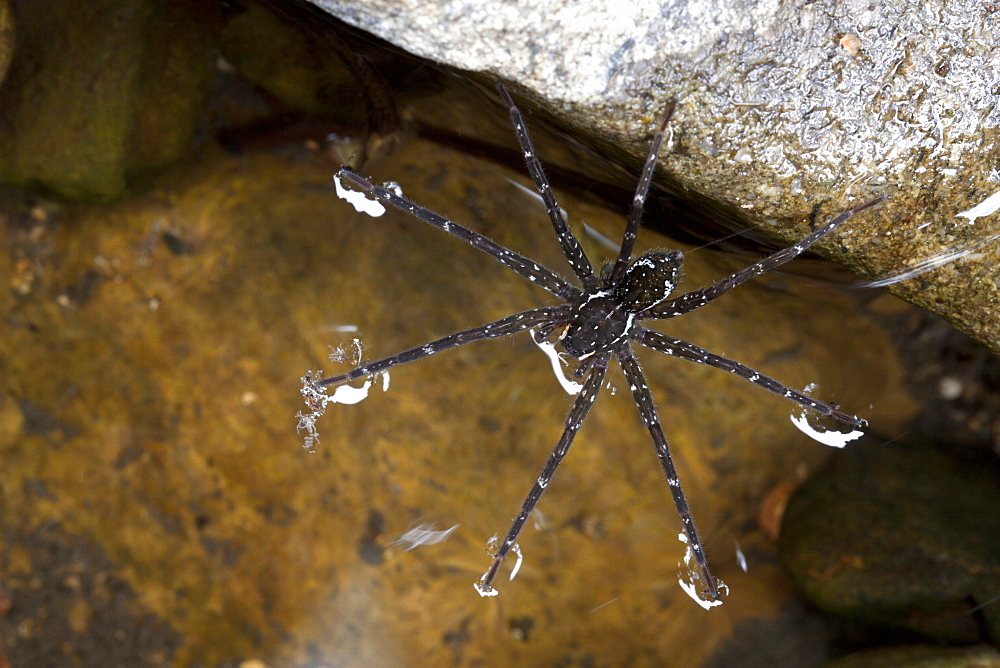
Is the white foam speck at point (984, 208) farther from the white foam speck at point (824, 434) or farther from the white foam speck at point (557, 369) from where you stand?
the white foam speck at point (557, 369)

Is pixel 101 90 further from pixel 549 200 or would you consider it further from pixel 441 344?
pixel 549 200

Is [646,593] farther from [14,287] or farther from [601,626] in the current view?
[14,287]

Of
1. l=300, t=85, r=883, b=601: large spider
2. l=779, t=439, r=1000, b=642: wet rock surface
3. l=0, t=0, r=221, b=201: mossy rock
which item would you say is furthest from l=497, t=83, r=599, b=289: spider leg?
l=779, t=439, r=1000, b=642: wet rock surface

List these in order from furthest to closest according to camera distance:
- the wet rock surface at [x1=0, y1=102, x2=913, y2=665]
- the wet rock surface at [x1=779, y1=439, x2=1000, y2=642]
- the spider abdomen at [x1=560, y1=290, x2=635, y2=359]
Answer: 1. the wet rock surface at [x1=0, y1=102, x2=913, y2=665]
2. the wet rock surface at [x1=779, y1=439, x2=1000, y2=642]
3. the spider abdomen at [x1=560, y1=290, x2=635, y2=359]

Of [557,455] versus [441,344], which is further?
[557,455]

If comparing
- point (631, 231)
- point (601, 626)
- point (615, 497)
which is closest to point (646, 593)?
point (601, 626)

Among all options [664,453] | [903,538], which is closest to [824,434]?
[903,538]

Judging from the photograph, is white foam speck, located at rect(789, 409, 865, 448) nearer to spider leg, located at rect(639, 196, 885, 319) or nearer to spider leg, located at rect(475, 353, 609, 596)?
spider leg, located at rect(639, 196, 885, 319)

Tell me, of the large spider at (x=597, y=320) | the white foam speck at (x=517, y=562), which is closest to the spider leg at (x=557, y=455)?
the large spider at (x=597, y=320)
